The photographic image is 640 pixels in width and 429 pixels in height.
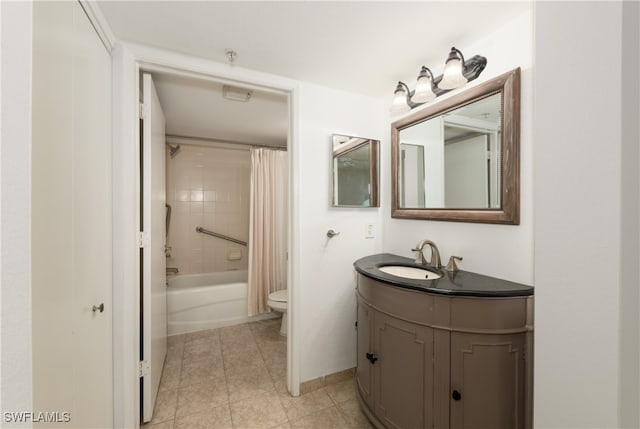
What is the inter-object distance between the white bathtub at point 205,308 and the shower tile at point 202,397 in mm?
944

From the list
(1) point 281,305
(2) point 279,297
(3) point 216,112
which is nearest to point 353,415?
(1) point 281,305

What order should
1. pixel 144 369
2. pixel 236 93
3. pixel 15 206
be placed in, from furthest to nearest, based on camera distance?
pixel 236 93, pixel 144 369, pixel 15 206

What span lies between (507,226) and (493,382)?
29.1 inches

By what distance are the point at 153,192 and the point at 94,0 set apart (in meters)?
0.95

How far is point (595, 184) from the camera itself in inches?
20.6

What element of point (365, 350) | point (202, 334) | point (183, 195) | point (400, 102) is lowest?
point (202, 334)

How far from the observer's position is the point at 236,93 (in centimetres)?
194

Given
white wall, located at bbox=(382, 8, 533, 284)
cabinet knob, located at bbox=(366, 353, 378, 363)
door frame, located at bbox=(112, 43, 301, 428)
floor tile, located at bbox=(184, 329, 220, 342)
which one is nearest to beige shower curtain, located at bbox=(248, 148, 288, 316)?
floor tile, located at bbox=(184, 329, 220, 342)

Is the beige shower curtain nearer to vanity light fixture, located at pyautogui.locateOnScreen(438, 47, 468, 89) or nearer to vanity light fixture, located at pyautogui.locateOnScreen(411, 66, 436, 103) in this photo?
vanity light fixture, located at pyautogui.locateOnScreen(411, 66, 436, 103)

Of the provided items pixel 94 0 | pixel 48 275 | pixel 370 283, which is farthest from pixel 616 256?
pixel 94 0

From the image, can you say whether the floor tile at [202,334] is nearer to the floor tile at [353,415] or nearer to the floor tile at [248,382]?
the floor tile at [248,382]

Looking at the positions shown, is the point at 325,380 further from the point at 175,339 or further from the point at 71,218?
the point at 71,218

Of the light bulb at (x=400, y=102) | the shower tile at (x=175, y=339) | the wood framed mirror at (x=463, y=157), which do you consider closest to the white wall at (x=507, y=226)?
the wood framed mirror at (x=463, y=157)

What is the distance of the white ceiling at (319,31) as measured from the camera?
3.65 feet
